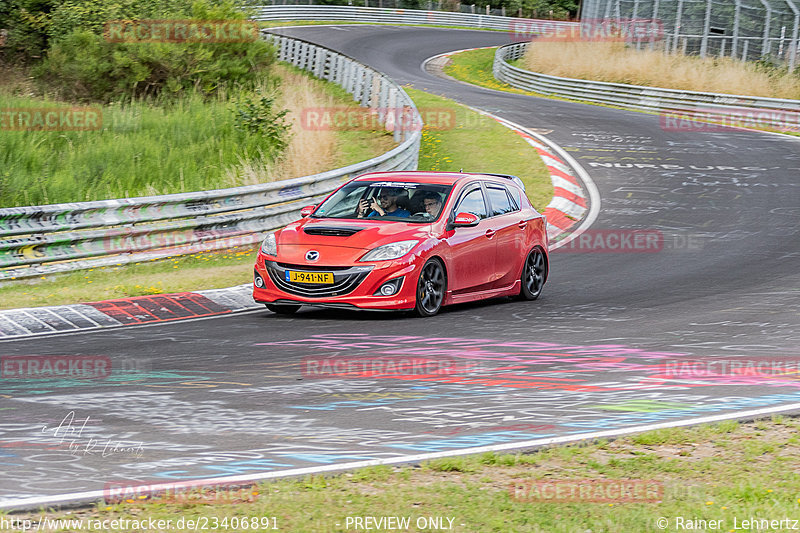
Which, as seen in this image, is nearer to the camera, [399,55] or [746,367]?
[746,367]

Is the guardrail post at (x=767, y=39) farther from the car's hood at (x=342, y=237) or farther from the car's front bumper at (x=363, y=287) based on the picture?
the car's front bumper at (x=363, y=287)

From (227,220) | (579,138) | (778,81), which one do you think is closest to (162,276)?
(227,220)

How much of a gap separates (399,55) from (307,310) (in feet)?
145

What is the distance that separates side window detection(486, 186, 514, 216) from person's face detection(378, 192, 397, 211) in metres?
1.32

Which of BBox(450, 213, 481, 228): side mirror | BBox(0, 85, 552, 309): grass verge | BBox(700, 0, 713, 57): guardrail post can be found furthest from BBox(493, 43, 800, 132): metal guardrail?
BBox(450, 213, 481, 228): side mirror

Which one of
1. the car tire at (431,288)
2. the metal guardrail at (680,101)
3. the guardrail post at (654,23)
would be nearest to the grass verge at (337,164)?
the car tire at (431,288)

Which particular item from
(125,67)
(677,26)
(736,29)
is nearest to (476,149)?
(125,67)

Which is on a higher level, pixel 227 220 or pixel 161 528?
pixel 161 528

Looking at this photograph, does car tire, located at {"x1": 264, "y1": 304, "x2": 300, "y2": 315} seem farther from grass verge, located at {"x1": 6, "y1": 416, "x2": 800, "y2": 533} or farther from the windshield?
grass verge, located at {"x1": 6, "y1": 416, "x2": 800, "y2": 533}

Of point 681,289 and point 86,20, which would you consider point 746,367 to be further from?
point 86,20

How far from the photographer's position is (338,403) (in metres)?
7.11

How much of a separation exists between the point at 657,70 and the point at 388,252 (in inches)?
1279

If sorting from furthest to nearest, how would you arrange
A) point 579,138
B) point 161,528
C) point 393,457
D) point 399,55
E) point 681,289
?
1. point 399,55
2. point 579,138
3. point 681,289
4. point 393,457
5. point 161,528

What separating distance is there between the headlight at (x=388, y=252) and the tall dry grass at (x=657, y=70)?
28.5 metres
